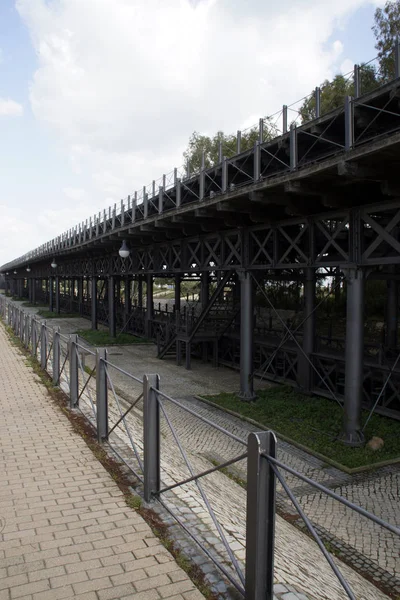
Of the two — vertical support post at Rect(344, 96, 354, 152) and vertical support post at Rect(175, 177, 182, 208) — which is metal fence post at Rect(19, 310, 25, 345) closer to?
vertical support post at Rect(175, 177, 182, 208)

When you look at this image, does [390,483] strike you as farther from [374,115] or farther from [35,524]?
[374,115]

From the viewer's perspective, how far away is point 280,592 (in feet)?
10.5

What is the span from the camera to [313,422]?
10391mm

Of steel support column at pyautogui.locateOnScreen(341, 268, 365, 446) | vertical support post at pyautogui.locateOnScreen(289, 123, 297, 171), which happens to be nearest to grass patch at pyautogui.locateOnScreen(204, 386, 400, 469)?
steel support column at pyautogui.locateOnScreen(341, 268, 365, 446)

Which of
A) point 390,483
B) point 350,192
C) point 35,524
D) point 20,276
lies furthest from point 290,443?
point 20,276

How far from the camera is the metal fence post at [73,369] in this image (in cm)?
809

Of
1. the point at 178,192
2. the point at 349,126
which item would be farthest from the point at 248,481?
the point at 178,192

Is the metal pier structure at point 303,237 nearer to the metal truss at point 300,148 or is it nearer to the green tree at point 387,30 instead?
the metal truss at point 300,148

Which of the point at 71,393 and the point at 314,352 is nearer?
the point at 71,393

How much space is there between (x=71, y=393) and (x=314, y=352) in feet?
22.4

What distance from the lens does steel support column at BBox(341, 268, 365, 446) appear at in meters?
9.10

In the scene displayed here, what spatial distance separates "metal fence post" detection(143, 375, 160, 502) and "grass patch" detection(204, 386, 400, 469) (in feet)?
15.4

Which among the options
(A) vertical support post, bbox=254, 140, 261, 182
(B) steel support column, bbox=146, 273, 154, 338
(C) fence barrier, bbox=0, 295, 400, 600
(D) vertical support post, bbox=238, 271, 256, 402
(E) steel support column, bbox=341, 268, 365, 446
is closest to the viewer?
(C) fence barrier, bbox=0, 295, 400, 600

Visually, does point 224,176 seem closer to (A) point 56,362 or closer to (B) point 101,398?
(A) point 56,362
